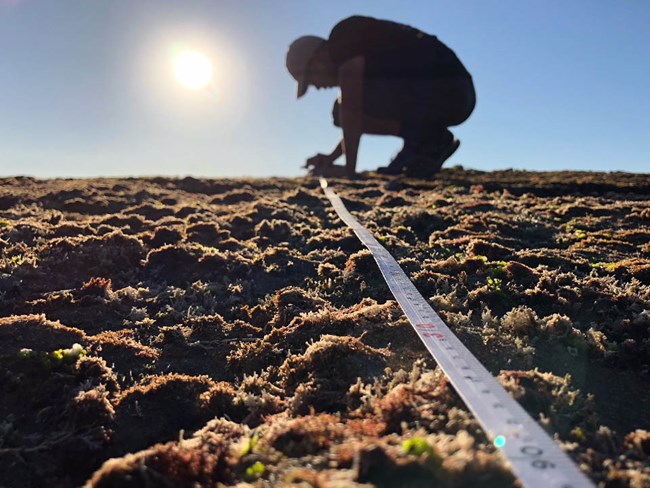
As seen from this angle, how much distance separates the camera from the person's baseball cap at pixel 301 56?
39781mm

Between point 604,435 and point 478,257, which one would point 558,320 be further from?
point 478,257

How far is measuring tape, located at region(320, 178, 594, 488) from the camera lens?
3660mm

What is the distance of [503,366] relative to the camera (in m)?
6.95

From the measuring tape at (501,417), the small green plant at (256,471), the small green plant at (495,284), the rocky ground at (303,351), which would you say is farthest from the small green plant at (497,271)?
the small green plant at (256,471)

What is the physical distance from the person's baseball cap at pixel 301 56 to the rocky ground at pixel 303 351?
25860 millimetres

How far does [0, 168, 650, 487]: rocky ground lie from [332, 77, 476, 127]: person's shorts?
66.9 feet

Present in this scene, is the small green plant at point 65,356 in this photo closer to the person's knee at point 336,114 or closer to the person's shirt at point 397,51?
the person's shirt at point 397,51

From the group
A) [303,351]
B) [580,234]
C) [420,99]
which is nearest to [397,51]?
[420,99]

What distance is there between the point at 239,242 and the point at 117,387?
32.3 feet

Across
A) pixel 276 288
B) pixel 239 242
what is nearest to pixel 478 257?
pixel 276 288

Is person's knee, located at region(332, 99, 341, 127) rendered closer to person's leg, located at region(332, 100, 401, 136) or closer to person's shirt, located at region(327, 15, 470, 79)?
person's leg, located at region(332, 100, 401, 136)

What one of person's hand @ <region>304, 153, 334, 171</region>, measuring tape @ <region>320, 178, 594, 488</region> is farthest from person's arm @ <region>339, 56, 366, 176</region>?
measuring tape @ <region>320, 178, 594, 488</region>

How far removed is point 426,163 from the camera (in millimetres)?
39094

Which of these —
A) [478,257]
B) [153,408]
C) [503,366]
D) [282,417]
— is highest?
[478,257]
